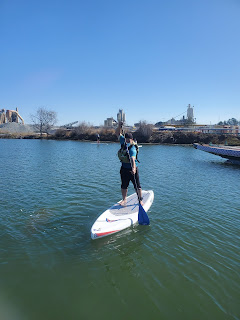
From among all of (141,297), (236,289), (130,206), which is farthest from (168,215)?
(141,297)

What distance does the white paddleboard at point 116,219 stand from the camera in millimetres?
6834

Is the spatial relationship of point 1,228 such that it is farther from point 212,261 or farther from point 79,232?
point 212,261

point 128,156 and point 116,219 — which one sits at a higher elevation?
point 128,156

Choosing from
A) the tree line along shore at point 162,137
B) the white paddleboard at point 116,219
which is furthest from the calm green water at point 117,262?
the tree line along shore at point 162,137

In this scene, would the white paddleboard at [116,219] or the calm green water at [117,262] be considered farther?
the white paddleboard at [116,219]

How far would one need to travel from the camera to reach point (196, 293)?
4793 millimetres

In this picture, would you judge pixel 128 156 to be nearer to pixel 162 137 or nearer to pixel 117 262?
pixel 117 262

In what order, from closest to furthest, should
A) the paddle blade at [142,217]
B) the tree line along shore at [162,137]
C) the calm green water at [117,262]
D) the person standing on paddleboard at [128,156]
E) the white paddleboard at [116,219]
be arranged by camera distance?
the calm green water at [117,262] → the white paddleboard at [116,219] → the paddle blade at [142,217] → the person standing on paddleboard at [128,156] → the tree line along shore at [162,137]

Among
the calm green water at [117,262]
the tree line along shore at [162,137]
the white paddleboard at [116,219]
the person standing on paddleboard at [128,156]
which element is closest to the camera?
the calm green water at [117,262]

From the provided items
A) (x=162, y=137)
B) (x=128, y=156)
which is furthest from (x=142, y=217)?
(x=162, y=137)

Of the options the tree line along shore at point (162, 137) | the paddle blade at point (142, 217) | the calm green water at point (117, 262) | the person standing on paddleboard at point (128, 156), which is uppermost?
the tree line along shore at point (162, 137)

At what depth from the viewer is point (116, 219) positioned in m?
7.64

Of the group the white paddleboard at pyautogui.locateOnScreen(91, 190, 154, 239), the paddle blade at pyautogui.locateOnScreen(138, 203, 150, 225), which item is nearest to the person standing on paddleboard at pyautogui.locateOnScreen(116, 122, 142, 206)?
the white paddleboard at pyautogui.locateOnScreen(91, 190, 154, 239)

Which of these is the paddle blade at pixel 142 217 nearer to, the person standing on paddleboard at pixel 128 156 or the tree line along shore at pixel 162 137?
the person standing on paddleboard at pixel 128 156
